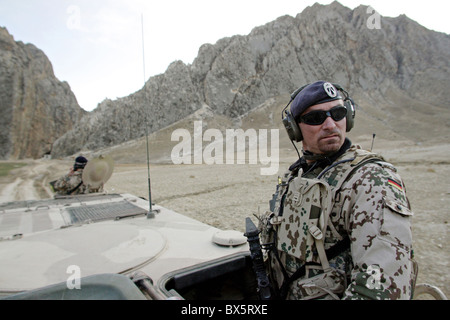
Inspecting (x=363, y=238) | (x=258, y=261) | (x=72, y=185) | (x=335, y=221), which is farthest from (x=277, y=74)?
(x=363, y=238)

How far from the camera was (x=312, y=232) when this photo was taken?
5.36ft

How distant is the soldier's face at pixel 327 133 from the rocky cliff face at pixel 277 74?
71.2 metres

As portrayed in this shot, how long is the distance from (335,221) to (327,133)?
586 millimetres

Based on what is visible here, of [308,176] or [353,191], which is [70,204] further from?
[353,191]

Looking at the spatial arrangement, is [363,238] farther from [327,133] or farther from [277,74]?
[277,74]

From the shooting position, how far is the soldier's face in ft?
6.08

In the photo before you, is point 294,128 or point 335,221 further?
point 294,128

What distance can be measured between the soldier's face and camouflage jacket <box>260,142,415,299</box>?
10 cm

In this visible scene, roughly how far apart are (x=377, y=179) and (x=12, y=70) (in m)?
92.7

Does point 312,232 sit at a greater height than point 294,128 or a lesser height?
lesser

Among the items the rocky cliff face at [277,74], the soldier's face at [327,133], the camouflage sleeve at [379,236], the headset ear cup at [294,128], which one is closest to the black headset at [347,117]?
the headset ear cup at [294,128]
